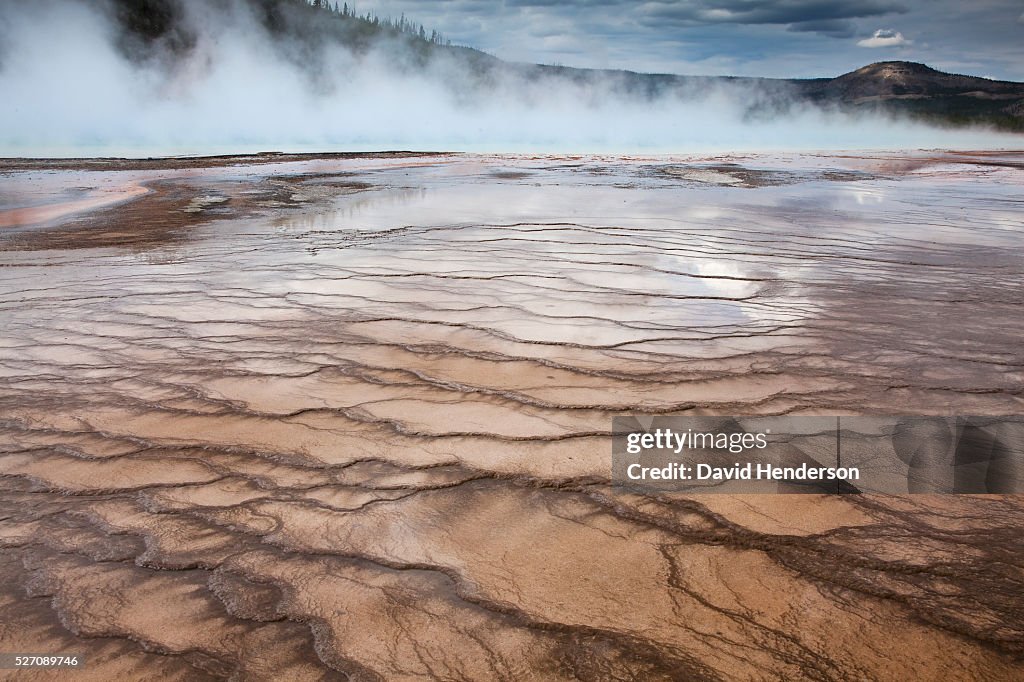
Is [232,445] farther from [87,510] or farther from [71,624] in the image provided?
[71,624]

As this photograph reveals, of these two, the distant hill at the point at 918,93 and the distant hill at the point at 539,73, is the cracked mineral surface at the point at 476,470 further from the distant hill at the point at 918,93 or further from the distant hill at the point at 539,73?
the distant hill at the point at 918,93

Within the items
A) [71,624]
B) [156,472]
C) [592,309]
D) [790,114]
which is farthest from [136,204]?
[790,114]

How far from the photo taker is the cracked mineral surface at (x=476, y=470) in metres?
1.22

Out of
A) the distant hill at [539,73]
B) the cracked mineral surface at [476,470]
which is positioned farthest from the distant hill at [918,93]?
the cracked mineral surface at [476,470]

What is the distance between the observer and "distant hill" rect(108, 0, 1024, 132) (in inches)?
1286

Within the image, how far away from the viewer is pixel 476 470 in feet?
5.81

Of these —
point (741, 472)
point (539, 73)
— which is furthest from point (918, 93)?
point (741, 472)

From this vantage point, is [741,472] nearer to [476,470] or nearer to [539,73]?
[476,470]

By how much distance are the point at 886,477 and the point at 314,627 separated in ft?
4.41

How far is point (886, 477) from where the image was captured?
5.65 feet

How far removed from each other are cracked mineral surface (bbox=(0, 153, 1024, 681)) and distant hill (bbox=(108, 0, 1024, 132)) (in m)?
32.6

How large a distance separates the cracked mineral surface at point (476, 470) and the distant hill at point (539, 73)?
32.6 m

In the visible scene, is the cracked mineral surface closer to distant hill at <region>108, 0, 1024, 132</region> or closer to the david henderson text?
the david henderson text

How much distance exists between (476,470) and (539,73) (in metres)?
58.2
